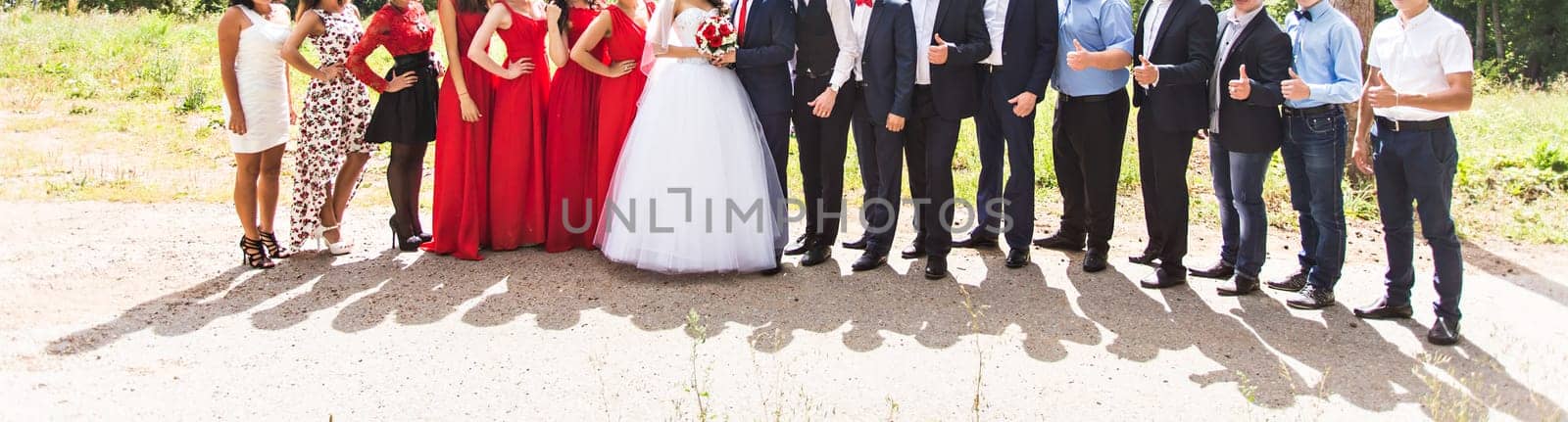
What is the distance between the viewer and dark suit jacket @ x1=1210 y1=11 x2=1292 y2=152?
5559 millimetres

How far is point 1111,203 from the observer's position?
6.42 meters

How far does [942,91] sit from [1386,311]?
8.21 feet

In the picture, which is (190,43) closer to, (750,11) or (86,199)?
(86,199)

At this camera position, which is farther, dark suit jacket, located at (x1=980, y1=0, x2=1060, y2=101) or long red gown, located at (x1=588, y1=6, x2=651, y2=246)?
long red gown, located at (x1=588, y1=6, x2=651, y2=246)

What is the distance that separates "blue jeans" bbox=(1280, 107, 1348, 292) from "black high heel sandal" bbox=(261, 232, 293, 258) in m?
5.84

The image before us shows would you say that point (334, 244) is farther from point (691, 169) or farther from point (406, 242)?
point (691, 169)

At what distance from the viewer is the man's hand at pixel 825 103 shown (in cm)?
630

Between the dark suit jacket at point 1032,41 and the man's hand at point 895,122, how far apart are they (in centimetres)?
57

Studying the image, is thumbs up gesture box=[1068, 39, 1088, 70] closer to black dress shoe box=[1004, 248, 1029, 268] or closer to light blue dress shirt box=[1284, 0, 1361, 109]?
light blue dress shirt box=[1284, 0, 1361, 109]

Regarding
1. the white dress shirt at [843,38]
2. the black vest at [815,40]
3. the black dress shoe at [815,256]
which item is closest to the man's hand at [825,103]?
the white dress shirt at [843,38]

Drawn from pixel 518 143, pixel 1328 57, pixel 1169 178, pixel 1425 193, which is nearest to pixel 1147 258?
pixel 1169 178

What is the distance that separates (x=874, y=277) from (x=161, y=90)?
10.8 m

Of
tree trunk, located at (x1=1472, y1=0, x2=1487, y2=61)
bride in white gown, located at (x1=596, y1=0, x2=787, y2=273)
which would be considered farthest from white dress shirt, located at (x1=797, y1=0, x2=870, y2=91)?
tree trunk, located at (x1=1472, y1=0, x2=1487, y2=61)

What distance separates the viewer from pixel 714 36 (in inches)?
243
